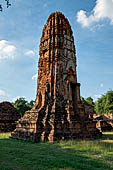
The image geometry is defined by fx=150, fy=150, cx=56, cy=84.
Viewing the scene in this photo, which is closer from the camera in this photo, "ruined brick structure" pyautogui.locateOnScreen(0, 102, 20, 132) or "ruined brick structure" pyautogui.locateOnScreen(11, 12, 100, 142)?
"ruined brick structure" pyautogui.locateOnScreen(11, 12, 100, 142)

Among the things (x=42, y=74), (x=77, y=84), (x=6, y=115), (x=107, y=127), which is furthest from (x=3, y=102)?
(x=107, y=127)

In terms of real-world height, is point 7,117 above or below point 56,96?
below

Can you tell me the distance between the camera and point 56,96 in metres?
12.7

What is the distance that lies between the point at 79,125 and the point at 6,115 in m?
13.9

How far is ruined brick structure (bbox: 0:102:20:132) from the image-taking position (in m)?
21.4

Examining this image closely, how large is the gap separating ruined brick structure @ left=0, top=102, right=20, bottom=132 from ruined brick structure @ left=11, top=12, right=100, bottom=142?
29.5ft

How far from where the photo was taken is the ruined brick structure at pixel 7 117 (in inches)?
842

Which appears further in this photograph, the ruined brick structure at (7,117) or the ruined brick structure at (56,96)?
the ruined brick structure at (7,117)

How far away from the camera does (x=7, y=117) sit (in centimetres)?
2227

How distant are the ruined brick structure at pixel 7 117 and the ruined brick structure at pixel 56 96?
29.5 feet

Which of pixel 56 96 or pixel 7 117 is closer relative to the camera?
pixel 56 96

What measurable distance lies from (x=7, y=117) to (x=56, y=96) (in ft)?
41.4

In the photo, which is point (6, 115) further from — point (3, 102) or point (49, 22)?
point (49, 22)

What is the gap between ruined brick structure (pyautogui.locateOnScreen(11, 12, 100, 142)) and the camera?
11195 mm
